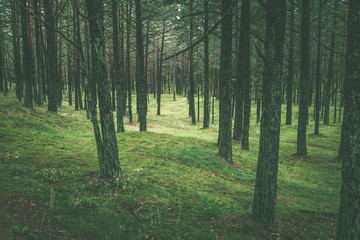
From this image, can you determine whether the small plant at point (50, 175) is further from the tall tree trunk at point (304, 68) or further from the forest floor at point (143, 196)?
the tall tree trunk at point (304, 68)

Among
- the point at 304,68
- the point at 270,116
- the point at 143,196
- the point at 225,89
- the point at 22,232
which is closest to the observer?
the point at 22,232

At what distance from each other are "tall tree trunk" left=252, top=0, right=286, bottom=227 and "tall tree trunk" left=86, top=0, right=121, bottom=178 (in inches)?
156

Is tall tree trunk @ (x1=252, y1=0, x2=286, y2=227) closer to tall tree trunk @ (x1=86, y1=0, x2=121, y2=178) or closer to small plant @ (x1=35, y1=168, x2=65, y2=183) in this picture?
tall tree trunk @ (x1=86, y1=0, x2=121, y2=178)

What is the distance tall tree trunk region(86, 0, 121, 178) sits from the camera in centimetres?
518

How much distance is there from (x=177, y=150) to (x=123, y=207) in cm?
600

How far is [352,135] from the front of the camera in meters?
3.38

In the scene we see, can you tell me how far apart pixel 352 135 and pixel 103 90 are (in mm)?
5511

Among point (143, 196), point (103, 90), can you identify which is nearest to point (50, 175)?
point (143, 196)

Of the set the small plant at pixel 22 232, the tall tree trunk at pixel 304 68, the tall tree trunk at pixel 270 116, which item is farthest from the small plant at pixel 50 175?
the tall tree trunk at pixel 304 68

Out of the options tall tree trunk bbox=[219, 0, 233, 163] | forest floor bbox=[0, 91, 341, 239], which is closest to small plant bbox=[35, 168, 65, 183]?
forest floor bbox=[0, 91, 341, 239]

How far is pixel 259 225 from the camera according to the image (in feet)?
16.9

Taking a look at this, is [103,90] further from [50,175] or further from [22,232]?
[22,232]

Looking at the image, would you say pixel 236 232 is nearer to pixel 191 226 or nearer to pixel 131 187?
pixel 191 226

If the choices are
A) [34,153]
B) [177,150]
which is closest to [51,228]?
[34,153]
